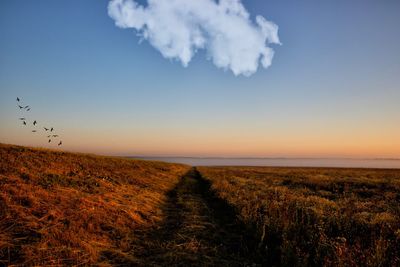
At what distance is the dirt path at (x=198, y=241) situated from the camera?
6887 mm

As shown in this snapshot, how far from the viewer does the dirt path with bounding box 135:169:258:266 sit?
6.89 m

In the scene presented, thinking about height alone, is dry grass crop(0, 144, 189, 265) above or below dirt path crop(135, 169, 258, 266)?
above

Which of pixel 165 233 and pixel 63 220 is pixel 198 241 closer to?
pixel 165 233

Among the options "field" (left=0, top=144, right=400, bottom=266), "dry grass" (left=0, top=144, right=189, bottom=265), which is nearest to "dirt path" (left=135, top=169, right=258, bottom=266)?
"field" (left=0, top=144, right=400, bottom=266)

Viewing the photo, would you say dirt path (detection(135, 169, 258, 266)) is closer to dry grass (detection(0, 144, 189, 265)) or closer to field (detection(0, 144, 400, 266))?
field (detection(0, 144, 400, 266))

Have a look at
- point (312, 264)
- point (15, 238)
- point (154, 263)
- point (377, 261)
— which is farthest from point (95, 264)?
point (377, 261)

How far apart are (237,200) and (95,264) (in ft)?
26.7

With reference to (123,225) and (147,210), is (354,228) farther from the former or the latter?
(147,210)

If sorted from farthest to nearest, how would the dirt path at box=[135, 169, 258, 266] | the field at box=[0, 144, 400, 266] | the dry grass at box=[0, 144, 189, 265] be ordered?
the dirt path at box=[135, 169, 258, 266] < the dry grass at box=[0, 144, 189, 265] < the field at box=[0, 144, 400, 266]

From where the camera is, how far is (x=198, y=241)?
8.30 m

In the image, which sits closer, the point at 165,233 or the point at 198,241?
the point at 198,241

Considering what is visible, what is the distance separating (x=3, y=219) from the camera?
8.02m

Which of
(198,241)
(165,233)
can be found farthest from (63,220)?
(198,241)

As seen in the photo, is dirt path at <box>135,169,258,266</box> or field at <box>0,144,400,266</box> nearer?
field at <box>0,144,400,266</box>
